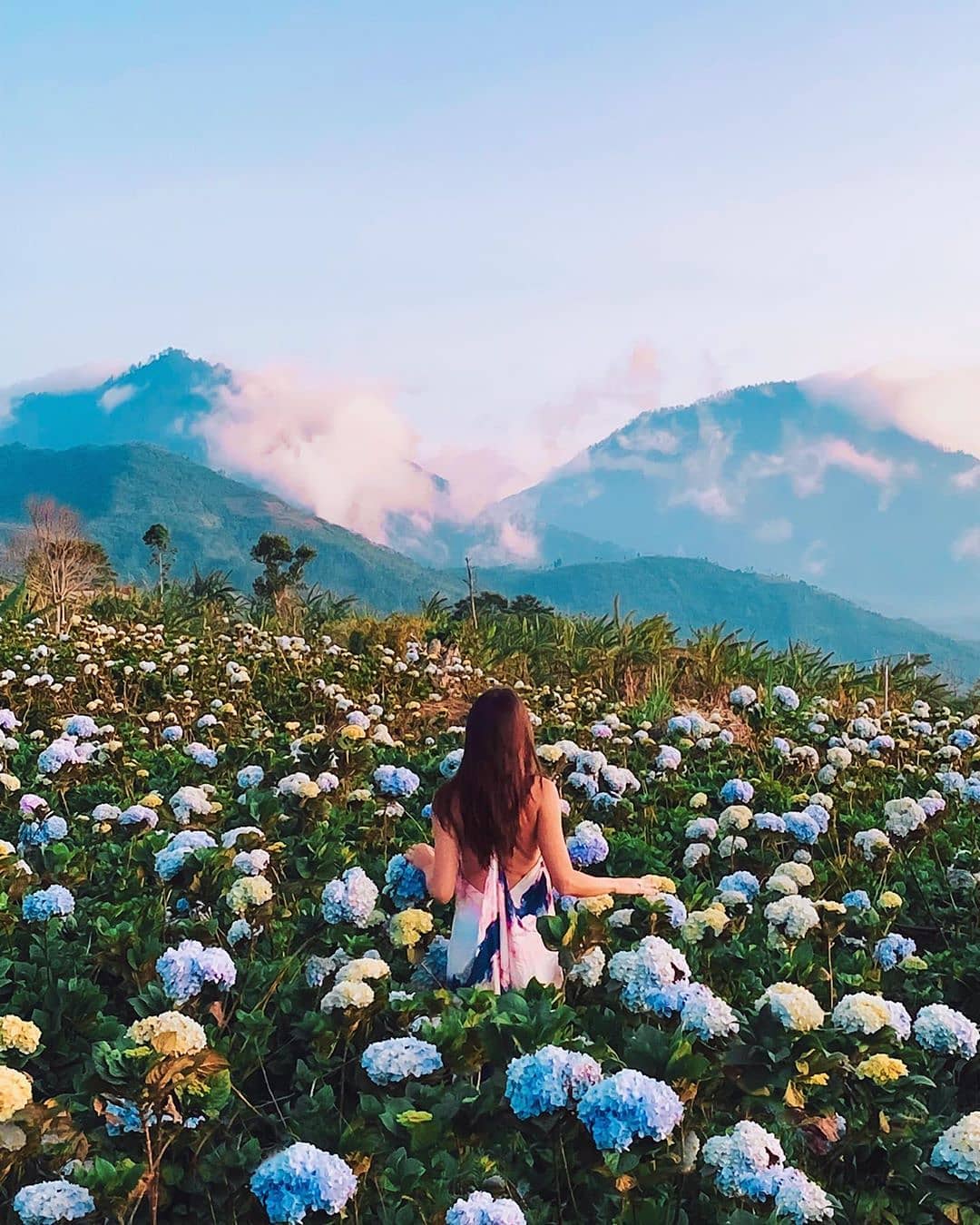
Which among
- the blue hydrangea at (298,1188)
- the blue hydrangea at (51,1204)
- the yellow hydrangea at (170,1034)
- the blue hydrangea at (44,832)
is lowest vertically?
the blue hydrangea at (44,832)

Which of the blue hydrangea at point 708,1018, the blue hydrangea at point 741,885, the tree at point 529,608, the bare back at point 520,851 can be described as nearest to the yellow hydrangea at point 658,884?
the blue hydrangea at point 741,885

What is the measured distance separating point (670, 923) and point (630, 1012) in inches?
23.0

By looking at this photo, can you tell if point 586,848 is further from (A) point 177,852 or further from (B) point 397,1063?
(B) point 397,1063

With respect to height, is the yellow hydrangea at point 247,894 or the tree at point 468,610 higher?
the yellow hydrangea at point 247,894

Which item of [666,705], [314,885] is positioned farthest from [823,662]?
[314,885]

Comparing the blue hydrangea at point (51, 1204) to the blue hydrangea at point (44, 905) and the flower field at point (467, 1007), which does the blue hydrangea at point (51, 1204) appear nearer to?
the flower field at point (467, 1007)

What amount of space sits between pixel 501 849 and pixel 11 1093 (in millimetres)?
1737

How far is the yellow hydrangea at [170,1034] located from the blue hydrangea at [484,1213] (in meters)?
0.60

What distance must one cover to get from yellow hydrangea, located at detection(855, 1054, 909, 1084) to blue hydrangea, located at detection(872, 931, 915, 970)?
3.49 feet

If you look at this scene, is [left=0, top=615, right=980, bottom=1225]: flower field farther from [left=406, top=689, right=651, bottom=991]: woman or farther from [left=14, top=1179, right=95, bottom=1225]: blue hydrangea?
[left=406, top=689, right=651, bottom=991]: woman

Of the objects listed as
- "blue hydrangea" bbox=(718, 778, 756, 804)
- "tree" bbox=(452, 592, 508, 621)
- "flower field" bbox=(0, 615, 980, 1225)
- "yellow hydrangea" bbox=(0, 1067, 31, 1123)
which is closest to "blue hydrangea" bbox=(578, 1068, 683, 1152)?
"flower field" bbox=(0, 615, 980, 1225)

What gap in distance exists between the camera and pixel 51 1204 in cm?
175

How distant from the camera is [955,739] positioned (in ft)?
19.8

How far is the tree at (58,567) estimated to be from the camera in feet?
44.4
